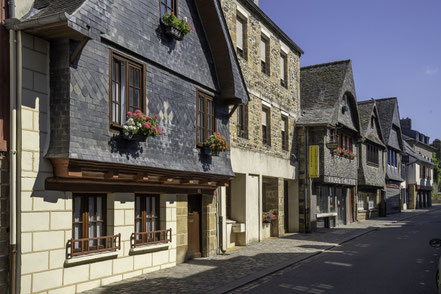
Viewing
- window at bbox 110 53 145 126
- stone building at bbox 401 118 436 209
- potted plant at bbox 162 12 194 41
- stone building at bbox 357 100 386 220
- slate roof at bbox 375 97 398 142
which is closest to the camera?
window at bbox 110 53 145 126

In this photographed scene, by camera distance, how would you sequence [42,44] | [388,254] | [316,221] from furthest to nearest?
[316,221] → [388,254] → [42,44]

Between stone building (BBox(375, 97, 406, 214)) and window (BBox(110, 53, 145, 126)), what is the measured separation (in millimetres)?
32716

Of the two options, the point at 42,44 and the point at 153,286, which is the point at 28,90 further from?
the point at 153,286

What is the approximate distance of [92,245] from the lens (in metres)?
10.0

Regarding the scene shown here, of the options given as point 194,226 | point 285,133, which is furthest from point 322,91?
point 194,226

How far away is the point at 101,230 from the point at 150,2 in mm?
5494

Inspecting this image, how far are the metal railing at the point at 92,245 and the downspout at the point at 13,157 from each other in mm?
1361

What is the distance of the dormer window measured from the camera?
12.2m

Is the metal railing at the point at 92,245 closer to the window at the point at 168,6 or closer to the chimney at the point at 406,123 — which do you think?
the window at the point at 168,6

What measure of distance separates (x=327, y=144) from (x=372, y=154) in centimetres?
1322

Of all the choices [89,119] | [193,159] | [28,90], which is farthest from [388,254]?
[28,90]

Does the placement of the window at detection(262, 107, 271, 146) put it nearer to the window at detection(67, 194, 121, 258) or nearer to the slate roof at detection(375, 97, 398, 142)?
the window at detection(67, 194, 121, 258)

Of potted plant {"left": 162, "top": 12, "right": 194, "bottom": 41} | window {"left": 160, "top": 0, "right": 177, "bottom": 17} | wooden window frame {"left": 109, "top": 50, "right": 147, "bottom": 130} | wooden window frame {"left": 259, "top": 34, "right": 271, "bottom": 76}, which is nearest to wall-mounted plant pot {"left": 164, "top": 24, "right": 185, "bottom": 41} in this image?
potted plant {"left": 162, "top": 12, "right": 194, "bottom": 41}

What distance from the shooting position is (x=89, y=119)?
923 centimetres
